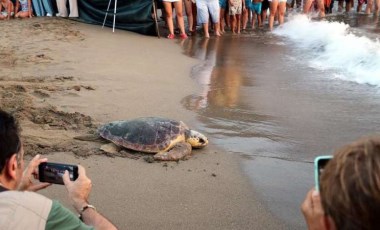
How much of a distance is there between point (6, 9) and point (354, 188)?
11.7 metres

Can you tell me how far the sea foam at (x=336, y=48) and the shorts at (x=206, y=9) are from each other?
1859 millimetres

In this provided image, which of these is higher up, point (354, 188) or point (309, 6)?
point (354, 188)

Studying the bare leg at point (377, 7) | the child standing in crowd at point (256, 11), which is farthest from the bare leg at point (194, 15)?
the bare leg at point (377, 7)

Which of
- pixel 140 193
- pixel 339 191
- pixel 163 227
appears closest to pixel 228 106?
pixel 140 193

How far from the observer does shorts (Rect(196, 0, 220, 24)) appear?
999 cm

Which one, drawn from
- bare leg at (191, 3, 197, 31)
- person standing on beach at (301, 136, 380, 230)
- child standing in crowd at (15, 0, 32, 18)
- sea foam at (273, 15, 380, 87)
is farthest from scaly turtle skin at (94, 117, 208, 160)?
child standing in crowd at (15, 0, 32, 18)

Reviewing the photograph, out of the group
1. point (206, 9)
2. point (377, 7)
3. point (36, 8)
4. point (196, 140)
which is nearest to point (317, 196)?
point (196, 140)

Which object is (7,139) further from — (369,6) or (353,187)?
(369,6)

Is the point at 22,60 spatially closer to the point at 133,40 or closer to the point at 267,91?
the point at 133,40

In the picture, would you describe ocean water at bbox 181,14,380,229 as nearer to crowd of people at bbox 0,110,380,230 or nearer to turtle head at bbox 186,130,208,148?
turtle head at bbox 186,130,208,148

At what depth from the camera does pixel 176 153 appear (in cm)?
371

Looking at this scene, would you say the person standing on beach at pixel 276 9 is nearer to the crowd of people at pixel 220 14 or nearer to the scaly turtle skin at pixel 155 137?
the crowd of people at pixel 220 14

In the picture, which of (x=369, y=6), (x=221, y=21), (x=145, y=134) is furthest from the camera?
(x=369, y=6)

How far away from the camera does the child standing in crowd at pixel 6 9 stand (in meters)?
10.9
